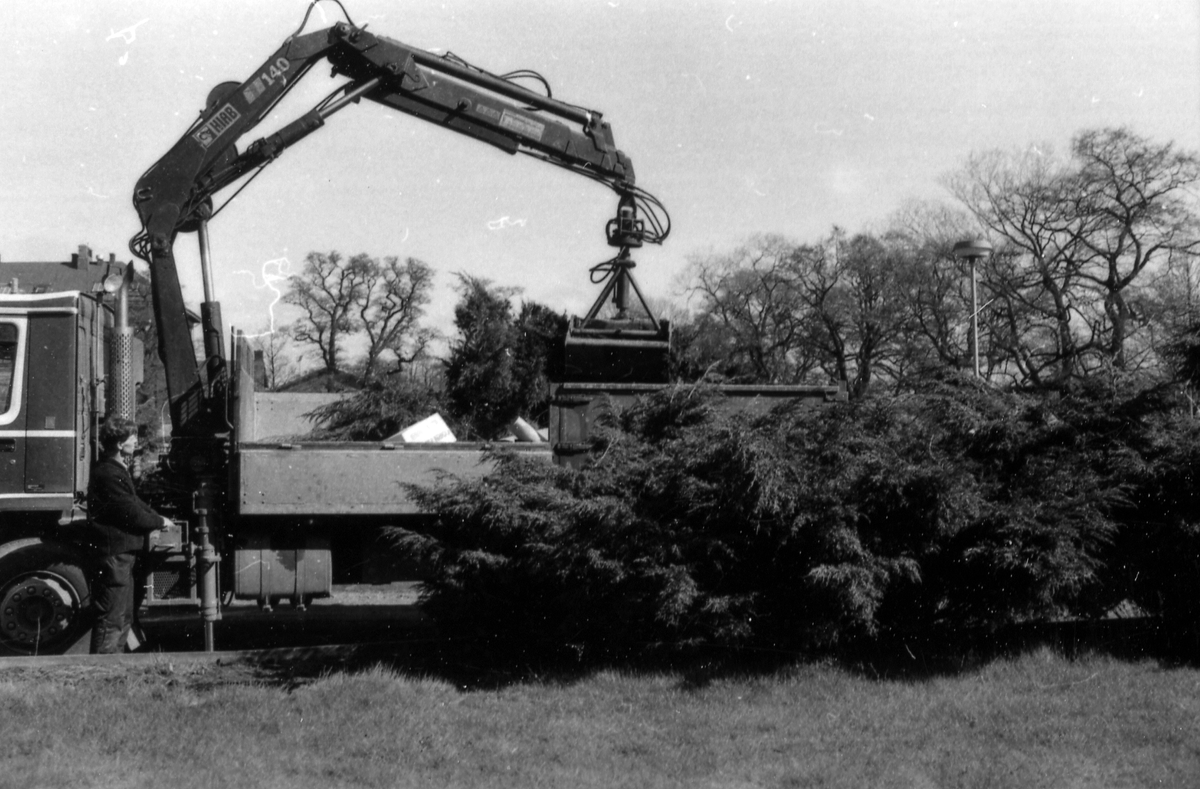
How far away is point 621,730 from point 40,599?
466 cm

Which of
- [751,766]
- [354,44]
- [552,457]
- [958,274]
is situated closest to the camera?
[751,766]

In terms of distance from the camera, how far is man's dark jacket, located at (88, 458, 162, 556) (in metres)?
8.14

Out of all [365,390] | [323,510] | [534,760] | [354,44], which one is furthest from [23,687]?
[354,44]

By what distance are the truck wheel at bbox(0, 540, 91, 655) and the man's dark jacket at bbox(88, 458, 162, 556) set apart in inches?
16.6

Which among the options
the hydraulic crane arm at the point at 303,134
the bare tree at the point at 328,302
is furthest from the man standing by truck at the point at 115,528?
the bare tree at the point at 328,302

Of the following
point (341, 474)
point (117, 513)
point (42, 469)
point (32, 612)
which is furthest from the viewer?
point (341, 474)

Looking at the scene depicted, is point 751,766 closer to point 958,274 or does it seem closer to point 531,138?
point 531,138

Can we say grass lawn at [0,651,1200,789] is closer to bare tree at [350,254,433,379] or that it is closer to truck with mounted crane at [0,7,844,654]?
truck with mounted crane at [0,7,844,654]

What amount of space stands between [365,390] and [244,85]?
9.65ft

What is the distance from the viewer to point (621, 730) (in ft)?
20.2

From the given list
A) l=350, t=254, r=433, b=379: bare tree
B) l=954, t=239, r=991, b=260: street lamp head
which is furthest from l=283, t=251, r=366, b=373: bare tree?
l=954, t=239, r=991, b=260: street lamp head

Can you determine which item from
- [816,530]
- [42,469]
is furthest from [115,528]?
[816,530]

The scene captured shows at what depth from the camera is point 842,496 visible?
22.7 ft

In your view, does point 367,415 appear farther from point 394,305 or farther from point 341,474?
point 394,305
